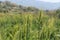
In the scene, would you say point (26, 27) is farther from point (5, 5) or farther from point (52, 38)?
point (5, 5)

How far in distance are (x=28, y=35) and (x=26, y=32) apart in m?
0.05

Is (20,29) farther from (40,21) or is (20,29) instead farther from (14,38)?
(40,21)

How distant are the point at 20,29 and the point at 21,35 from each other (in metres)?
0.07

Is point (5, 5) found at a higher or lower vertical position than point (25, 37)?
lower

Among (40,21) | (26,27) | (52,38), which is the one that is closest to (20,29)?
(26,27)

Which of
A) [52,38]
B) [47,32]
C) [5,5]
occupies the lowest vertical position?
[5,5]

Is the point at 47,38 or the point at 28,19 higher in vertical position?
the point at 28,19

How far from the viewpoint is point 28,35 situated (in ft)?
7.55

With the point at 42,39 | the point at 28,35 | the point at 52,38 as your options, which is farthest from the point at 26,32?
the point at 52,38

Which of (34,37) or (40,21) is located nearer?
(34,37)

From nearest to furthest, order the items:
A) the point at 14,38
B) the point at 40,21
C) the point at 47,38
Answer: the point at 14,38
the point at 47,38
the point at 40,21

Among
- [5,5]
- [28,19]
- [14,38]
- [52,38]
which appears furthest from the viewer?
[5,5]

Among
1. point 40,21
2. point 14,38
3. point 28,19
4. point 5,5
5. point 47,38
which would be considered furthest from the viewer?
point 5,5

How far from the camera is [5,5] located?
43.8ft
